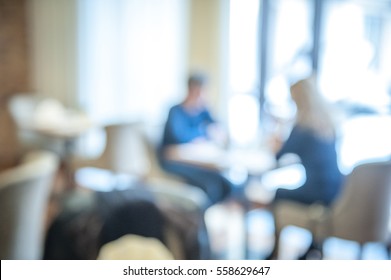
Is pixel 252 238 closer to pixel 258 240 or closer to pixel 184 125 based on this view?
pixel 258 240

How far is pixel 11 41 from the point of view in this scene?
1961 millimetres

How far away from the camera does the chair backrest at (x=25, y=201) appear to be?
144cm

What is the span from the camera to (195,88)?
174cm

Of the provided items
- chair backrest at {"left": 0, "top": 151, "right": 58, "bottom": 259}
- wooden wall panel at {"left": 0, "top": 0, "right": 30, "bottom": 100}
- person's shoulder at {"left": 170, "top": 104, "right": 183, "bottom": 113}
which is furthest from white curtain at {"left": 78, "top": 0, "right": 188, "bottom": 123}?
chair backrest at {"left": 0, "top": 151, "right": 58, "bottom": 259}

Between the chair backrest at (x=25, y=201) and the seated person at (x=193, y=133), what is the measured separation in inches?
15.8

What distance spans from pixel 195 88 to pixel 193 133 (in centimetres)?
19

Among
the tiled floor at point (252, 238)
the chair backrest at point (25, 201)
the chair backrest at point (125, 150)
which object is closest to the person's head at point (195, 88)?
the chair backrest at point (125, 150)

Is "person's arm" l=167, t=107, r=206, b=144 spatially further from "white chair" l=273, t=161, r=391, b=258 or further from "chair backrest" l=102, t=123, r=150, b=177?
"white chair" l=273, t=161, r=391, b=258

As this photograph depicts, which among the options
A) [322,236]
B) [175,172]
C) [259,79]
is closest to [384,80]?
[259,79]

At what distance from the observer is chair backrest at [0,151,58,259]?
144 cm

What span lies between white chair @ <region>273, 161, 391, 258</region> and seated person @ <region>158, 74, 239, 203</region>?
29cm

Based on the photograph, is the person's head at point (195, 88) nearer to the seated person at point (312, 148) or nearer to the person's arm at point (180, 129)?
the person's arm at point (180, 129)

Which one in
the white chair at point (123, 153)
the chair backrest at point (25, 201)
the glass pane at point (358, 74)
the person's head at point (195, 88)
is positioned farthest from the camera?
the white chair at point (123, 153)

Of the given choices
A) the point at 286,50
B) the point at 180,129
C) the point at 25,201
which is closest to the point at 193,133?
the point at 180,129
